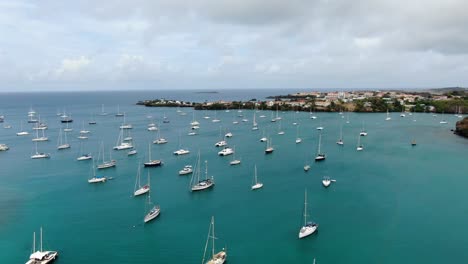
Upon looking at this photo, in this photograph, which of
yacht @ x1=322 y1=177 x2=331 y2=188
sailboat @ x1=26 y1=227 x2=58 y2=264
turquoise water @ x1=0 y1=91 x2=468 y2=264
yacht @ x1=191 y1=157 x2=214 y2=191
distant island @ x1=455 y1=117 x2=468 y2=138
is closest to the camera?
sailboat @ x1=26 y1=227 x2=58 y2=264

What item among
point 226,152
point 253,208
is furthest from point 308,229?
point 226,152

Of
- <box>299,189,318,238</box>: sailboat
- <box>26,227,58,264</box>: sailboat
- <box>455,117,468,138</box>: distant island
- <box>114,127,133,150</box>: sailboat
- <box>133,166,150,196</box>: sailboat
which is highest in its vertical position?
<box>455,117,468,138</box>: distant island

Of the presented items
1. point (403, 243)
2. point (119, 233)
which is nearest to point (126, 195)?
point (119, 233)

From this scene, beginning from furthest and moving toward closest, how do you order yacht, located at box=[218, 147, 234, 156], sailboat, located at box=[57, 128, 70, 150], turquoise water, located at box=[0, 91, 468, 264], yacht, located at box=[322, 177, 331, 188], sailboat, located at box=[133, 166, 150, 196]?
sailboat, located at box=[57, 128, 70, 150] < yacht, located at box=[218, 147, 234, 156] < yacht, located at box=[322, 177, 331, 188] < sailboat, located at box=[133, 166, 150, 196] < turquoise water, located at box=[0, 91, 468, 264]

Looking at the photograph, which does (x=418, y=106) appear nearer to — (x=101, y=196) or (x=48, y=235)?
(x=101, y=196)

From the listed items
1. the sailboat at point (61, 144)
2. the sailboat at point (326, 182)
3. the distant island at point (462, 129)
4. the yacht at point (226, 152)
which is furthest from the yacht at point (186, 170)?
the distant island at point (462, 129)

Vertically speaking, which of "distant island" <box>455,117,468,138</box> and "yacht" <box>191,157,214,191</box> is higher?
"distant island" <box>455,117,468,138</box>

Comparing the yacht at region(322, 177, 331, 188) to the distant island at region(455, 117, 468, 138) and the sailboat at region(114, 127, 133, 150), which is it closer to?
the sailboat at region(114, 127, 133, 150)

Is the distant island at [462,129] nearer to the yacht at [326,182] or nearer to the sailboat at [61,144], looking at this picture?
the yacht at [326,182]

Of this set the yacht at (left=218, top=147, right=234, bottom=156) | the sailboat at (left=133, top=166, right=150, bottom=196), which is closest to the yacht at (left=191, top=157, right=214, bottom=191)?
the sailboat at (left=133, top=166, right=150, bottom=196)
